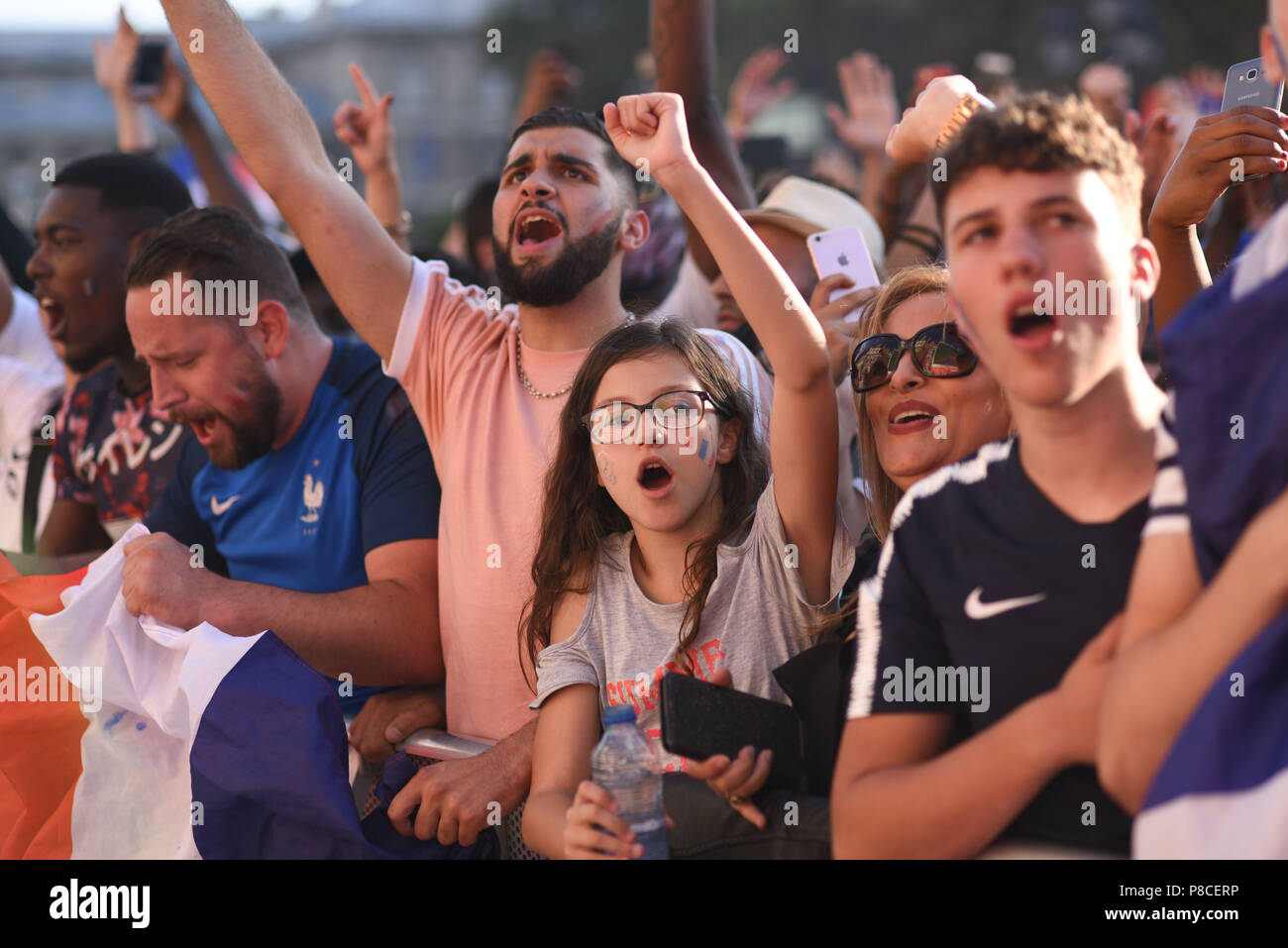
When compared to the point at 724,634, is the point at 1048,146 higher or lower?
higher

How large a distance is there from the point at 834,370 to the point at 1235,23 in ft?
84.1

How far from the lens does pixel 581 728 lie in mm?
2912

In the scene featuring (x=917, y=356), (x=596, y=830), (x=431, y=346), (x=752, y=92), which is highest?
(x=752, y=92)

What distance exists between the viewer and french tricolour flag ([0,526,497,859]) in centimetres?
296

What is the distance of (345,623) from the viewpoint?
353cm

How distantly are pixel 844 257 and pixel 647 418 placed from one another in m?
1.11

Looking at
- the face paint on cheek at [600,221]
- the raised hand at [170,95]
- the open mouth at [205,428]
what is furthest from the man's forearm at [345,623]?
the raised hand at [170,95]

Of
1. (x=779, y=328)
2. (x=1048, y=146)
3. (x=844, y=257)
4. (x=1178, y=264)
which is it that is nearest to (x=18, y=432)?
(x=844, y=257)

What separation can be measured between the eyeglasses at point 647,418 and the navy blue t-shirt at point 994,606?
2.39 ft

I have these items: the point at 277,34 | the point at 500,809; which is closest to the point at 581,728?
the point at 500,809

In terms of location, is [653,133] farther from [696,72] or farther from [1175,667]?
[696,72]

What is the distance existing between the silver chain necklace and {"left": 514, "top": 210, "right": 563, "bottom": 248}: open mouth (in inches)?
9.9
